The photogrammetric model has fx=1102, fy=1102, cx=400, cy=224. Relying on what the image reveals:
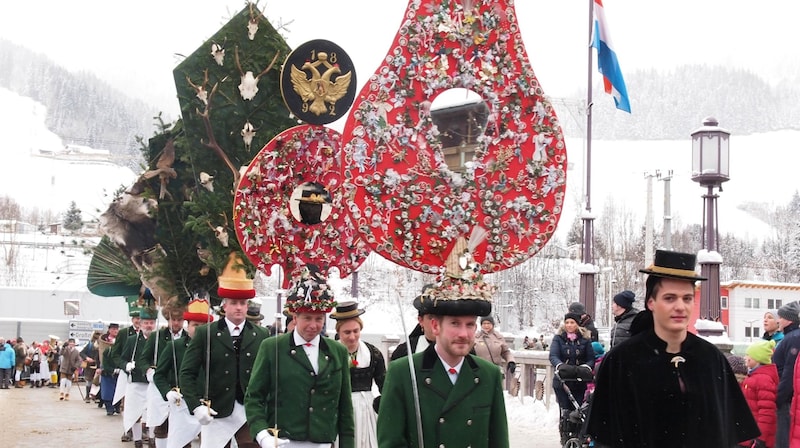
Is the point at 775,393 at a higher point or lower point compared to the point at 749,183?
lower

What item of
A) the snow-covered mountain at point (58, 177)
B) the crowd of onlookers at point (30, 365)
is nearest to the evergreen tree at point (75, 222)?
the crowd of onlookers at point (30, 365)

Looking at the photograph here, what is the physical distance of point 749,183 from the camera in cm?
18212

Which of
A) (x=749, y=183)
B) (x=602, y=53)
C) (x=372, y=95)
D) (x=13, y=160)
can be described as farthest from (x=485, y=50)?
(x=13, y=160)

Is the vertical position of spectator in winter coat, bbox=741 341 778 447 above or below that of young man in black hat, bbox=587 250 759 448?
below

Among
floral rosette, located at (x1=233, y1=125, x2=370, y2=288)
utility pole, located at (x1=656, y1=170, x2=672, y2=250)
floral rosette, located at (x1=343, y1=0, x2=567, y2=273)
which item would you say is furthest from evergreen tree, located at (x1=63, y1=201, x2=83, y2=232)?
utility pole, located at (x1=656, y1=170, x2=672, y2=250)

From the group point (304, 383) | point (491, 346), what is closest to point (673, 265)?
point (304, 383)

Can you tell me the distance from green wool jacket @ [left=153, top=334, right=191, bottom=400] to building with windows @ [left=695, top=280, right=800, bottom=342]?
4660 centimetres

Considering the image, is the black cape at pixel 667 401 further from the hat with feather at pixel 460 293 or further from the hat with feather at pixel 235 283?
the hat with feather at pixel 235 283

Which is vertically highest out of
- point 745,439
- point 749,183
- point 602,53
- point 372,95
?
point 749,183

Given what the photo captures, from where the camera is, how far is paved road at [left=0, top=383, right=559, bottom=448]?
16.7 metres

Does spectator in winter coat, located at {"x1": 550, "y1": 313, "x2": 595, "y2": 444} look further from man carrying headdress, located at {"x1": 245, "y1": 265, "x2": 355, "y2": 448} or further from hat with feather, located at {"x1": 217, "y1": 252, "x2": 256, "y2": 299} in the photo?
man carrying headdress, located at {"x1": 245, "y1": 265, "x2": 355, "y2": 448}

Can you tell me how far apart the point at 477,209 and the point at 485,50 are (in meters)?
1.12

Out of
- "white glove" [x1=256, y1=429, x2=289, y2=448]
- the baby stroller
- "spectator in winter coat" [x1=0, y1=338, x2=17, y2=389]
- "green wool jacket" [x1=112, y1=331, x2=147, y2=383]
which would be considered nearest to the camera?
"white glove" [x1=256, y1=429, x2=289, y2=448]

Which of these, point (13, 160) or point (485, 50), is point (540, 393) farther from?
point (13, 160)
